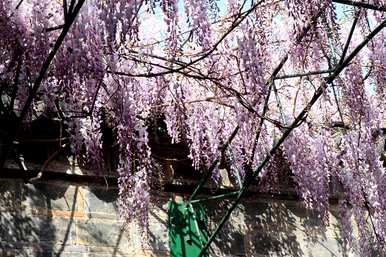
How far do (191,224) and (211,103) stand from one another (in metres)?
0.84

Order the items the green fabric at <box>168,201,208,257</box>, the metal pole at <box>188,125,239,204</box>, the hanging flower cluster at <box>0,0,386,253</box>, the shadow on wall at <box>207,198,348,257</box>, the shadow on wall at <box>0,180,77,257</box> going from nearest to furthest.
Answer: the hanging flower cluster at <box>0,0,386,253</box> → the shadow on wall at <box>0,180,77,257</box> → the metal pole at <box>188,125,239,204</box> → the green fabric at <box>168,201,208,257</box> → the shadow on wall at <box>207,198,348,257</box>

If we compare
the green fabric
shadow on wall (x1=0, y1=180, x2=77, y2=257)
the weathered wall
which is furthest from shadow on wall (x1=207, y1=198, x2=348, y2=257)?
shadow on wall (x1=0, y1=180, x2=77, y2=257)

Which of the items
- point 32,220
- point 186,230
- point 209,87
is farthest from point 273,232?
point 32,220

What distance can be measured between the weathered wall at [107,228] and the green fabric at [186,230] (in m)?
0.06

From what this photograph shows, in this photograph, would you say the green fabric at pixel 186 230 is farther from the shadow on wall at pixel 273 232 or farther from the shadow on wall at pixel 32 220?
the shadow on wall at pixel 32 220

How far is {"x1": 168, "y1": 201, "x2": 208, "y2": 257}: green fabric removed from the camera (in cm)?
477

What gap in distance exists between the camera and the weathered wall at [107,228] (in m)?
4.36

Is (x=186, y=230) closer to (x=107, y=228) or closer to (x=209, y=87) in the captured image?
(x=107, y=228)

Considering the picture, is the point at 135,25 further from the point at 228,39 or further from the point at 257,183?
the point at 257,183

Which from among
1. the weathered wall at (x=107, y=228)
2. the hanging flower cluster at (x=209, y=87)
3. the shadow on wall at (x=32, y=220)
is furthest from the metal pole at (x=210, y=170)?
the shadow on wall at (x=32, y=220)

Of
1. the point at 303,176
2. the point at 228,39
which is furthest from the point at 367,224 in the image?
the point at 228,39

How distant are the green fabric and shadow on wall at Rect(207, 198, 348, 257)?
0.41ft

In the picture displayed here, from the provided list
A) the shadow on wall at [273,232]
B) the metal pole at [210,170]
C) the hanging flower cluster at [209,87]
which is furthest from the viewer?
the shadow on wall at [273,232]

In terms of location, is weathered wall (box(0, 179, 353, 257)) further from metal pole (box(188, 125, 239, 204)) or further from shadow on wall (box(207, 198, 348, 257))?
metal pole (box(188, 125, 239, 204))
